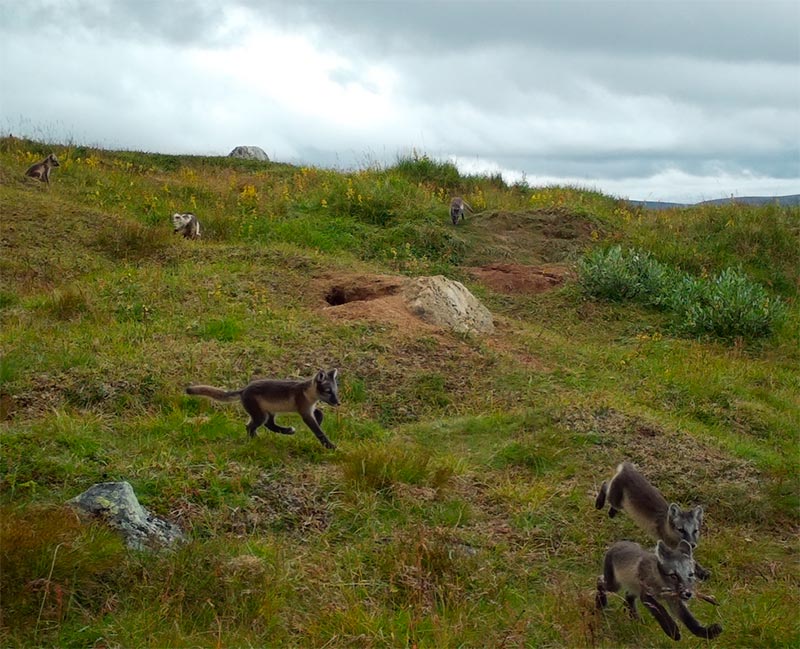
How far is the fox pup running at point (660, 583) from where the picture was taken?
4.52 m

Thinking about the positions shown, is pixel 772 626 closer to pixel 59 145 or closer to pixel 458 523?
pixel 458 523

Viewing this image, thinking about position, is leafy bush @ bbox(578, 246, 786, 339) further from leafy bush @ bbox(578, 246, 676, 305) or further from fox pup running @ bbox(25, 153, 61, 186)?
fox pup running @ bbox(25, 153, 61, 186)

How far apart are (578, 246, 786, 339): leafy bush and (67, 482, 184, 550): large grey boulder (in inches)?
358

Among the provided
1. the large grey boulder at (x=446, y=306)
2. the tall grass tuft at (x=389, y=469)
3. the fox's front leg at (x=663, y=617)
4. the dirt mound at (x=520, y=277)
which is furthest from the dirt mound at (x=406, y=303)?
the fox's front leg at (x=663, y=617)

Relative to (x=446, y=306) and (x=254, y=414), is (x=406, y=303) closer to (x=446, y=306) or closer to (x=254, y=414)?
(x=446, y=306)

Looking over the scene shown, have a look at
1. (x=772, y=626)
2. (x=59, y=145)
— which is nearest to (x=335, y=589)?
(x=772, y=626)

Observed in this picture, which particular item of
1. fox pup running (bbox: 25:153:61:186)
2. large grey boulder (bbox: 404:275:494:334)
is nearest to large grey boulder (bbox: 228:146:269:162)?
fox pup running (bbox: 25:153:61:186)

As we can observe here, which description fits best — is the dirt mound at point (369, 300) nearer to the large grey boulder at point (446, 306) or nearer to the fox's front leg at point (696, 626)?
the large grey boulder at point (446, 306)

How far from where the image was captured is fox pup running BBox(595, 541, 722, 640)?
4.52 metres

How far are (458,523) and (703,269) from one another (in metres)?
10.2

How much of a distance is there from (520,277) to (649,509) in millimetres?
8382

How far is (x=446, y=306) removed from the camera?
10.8 metres

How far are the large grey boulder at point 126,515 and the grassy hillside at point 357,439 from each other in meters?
0.15

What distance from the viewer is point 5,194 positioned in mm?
13820
